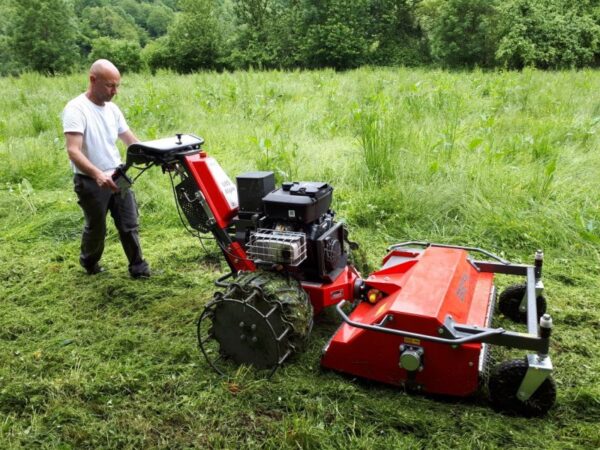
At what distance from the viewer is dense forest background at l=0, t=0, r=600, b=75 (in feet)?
67.7

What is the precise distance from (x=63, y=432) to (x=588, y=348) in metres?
3.04

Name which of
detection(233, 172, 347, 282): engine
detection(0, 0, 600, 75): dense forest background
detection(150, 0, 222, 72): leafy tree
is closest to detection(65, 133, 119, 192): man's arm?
detection(233, 172, 347, 282): engine

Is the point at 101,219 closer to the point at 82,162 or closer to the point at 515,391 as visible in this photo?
the point at 82,162

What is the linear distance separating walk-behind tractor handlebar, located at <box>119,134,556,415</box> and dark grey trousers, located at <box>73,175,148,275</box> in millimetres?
814

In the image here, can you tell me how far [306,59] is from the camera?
96.7 feet

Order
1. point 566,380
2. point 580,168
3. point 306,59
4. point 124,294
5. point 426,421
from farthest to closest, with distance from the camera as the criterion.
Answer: point 306,59, point 580,168, point 124,294, point 566,380, point 426,421

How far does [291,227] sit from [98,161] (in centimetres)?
180

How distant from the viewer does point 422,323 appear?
267 centimetres

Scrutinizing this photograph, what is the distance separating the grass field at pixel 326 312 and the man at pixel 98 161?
275 millimetres

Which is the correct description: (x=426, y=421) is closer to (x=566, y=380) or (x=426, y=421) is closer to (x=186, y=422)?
(x=566, y=380)

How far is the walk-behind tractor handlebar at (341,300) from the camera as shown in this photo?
2648 mm

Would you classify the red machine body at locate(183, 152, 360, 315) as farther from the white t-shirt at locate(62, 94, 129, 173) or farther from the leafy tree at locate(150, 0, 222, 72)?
the leafy tree at locate(150, 0, 222, 72)

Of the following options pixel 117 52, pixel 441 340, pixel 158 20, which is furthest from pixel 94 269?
pixel 158 20

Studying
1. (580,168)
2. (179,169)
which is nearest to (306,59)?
(580,168)
